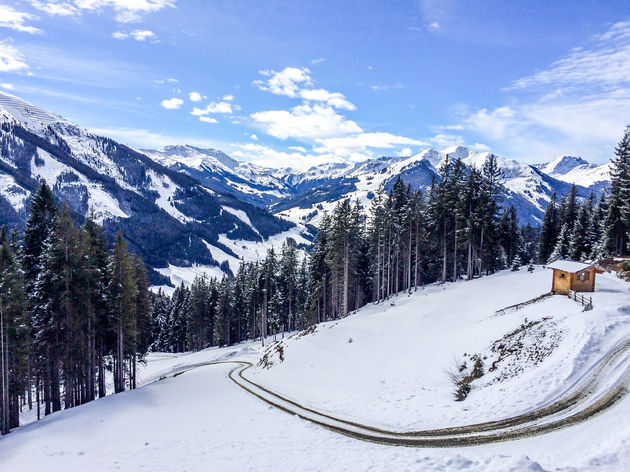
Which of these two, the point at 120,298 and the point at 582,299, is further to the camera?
the point at 120,298

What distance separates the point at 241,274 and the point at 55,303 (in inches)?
2033

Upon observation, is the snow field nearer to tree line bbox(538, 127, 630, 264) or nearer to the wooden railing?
the wooden railing

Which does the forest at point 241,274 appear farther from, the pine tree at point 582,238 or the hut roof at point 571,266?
the hut roof at point 571,266

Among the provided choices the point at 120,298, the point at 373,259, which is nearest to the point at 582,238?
the point at 373,259

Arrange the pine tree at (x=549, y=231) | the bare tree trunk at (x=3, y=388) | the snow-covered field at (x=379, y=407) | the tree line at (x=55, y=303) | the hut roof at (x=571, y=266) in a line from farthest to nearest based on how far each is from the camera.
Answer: the pine tree at (x=549, y=231) → the hut roof at (x=571, y=266) → the tree line at (x=55, y=303) → the bare tree trunk at (x=3, y=388) → the snow-covered field at (x=379, y=407)

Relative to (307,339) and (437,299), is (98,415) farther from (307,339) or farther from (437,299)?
(437,299)

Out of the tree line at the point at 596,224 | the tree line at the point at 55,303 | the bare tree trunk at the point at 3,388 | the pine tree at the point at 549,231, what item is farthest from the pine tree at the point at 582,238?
the bare tree trunk at the point at 3,388

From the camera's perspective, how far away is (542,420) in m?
13.5

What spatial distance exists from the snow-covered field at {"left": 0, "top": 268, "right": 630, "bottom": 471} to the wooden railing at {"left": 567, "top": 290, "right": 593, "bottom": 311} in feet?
2.05

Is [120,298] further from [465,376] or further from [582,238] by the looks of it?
[582,238]

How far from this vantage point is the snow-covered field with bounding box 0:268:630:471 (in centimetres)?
1204

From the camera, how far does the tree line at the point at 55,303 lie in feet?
81.5

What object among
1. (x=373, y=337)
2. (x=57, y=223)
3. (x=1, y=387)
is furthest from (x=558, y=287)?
(x=1, y=387)

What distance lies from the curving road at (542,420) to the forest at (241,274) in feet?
74.1
